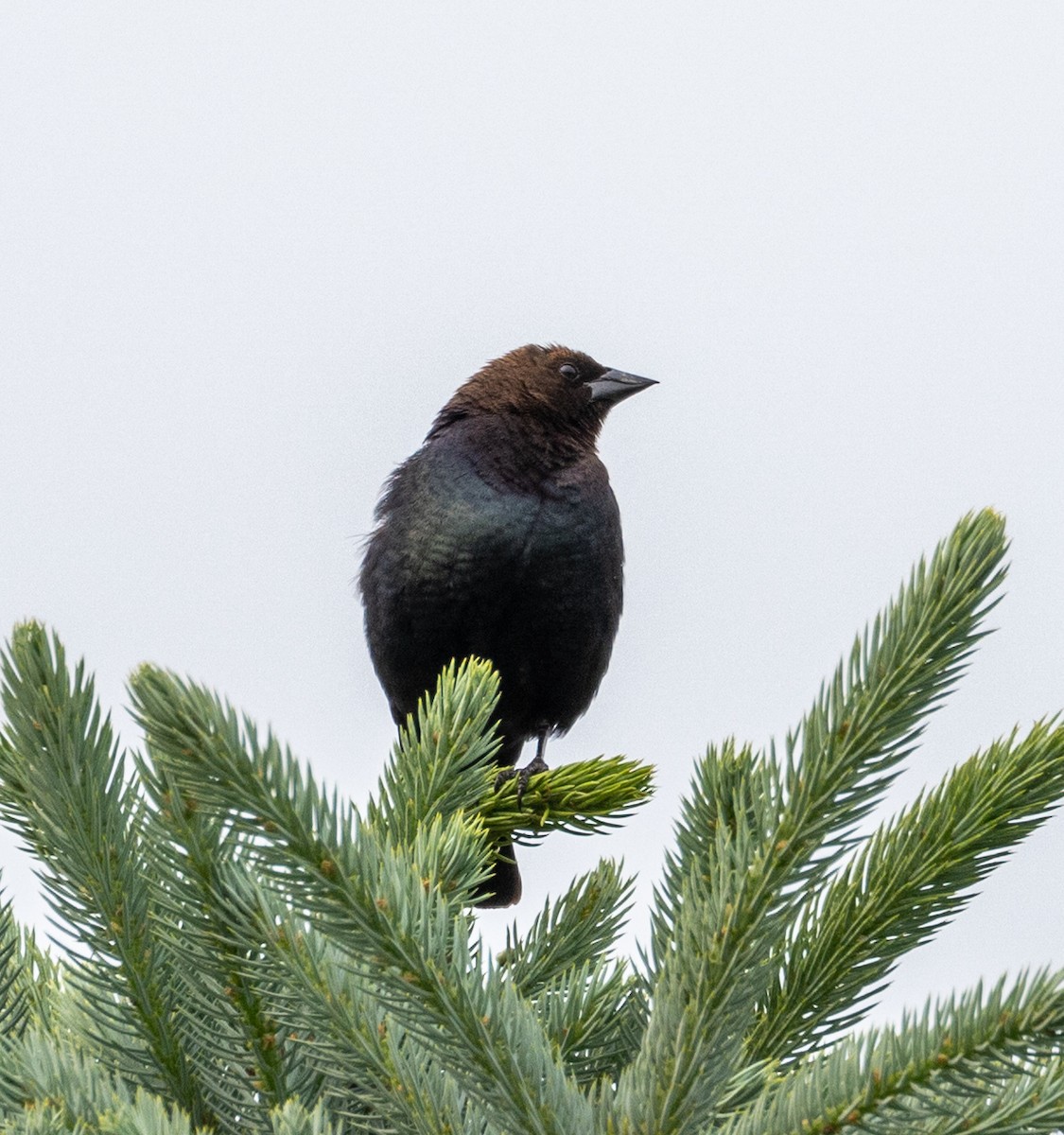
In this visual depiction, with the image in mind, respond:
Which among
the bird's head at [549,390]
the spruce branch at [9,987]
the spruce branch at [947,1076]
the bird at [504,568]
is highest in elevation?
the bird's head at [549,390]

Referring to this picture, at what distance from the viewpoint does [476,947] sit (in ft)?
4.17

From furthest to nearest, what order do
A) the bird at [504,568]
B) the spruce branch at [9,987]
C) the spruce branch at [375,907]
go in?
the bird at [504,568] < the spruce branch at [9,987] < the spruce branch at [375,907]

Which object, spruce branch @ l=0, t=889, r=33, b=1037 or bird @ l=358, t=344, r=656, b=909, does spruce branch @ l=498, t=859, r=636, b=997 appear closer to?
spruce branch @ l=0, t=889, r=33, b=1037

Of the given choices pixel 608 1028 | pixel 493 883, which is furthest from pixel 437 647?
pixel 608 1028

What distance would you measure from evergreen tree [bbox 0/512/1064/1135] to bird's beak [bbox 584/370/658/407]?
3595 millimetres

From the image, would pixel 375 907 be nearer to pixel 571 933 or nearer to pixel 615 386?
pixel 571 933

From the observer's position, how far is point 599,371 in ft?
16.8

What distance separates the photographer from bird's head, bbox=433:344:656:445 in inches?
185

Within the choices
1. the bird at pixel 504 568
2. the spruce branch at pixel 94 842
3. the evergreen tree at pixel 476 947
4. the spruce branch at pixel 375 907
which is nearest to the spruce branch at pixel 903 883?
the evergreen tree at pixel 476 947

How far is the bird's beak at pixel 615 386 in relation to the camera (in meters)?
5.00

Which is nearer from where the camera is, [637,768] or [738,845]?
[738,845]

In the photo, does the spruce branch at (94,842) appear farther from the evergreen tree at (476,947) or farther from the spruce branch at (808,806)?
the spruce branch at (808,806)

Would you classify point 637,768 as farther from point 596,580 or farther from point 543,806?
point 596,580

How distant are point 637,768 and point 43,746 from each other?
1298 mm
